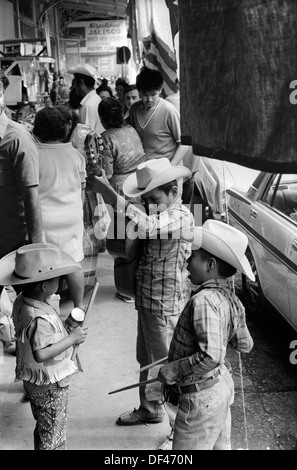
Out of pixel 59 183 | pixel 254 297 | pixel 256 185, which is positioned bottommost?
pixel 254 297

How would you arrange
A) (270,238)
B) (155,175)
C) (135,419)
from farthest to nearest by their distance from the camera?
(270,238) → (135,419) → (155,175)

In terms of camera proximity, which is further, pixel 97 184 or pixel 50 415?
pixel 97 184

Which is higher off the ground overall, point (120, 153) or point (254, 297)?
point (120, 153)

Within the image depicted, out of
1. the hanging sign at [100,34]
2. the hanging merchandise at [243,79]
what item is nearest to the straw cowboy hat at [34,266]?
the hanging merchandise at [243,79]

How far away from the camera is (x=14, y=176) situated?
3.67 metres

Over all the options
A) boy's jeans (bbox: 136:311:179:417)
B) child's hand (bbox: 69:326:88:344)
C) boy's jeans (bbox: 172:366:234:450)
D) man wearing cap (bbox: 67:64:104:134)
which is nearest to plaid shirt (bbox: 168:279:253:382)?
boy's jeans (bbox: 172:366:234:450)

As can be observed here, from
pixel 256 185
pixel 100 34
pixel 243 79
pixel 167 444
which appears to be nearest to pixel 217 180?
pixel 256 185

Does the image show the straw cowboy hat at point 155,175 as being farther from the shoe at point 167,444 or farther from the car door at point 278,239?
the car door at point 278,239

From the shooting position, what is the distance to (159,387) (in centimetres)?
290

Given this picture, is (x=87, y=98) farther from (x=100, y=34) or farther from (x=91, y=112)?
(x=100, y=34)

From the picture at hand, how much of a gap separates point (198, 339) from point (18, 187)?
5.66 ft

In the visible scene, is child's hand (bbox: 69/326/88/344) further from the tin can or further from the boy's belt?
the boy's belt

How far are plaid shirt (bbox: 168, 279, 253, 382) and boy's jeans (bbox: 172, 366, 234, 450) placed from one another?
0.10 meters
